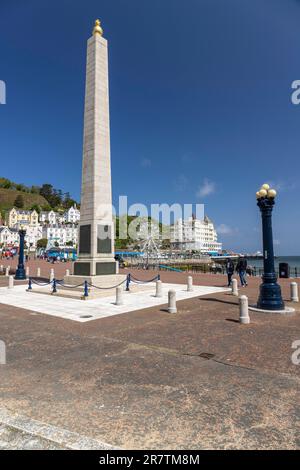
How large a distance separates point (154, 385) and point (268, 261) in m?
8.45

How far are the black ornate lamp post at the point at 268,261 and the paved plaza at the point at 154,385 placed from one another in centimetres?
219

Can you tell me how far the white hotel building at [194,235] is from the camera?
171 m

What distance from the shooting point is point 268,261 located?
1162 centimetres

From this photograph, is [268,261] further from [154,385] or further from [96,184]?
[96,184]

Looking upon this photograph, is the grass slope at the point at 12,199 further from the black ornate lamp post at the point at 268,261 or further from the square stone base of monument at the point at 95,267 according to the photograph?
the black ornate lamp post at the point at 268,261

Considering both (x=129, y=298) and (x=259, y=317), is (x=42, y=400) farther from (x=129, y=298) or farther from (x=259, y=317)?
(x=129, y=298)

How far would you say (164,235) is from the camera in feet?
561

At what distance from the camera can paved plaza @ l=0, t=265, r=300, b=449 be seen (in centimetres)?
348

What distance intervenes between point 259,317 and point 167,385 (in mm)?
6380

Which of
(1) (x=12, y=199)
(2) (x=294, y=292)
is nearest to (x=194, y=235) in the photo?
(1) (x=12, y=199)

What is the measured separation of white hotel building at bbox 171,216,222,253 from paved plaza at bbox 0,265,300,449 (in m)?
159

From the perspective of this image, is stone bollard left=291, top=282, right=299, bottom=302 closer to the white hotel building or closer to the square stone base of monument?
the square stone base of monument

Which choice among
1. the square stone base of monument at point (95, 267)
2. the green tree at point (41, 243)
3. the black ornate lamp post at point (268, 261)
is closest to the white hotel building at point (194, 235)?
the green tree at point (41, 243)
